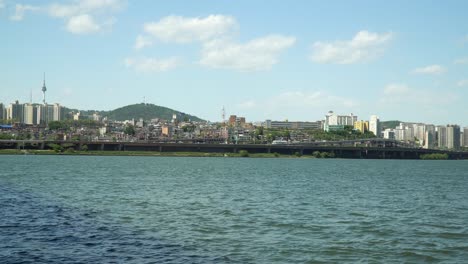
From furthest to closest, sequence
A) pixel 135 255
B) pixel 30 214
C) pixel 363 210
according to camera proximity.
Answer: pixel 363 210 < pixel 30 214 < pixel 135 255

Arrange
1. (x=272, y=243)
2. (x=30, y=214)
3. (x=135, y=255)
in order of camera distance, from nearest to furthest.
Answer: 1. (x=135, y=255)
2. (x=272, y=243)
3. (x=30, y=214)

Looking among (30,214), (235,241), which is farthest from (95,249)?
(30,214)

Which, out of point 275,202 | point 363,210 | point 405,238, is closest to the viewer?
point 405,238

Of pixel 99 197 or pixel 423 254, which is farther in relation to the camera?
pixel 99 197

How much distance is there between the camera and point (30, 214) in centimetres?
3562

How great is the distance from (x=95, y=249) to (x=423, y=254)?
1394 centimetres

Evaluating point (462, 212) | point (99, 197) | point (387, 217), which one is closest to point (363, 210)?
point (387, 217)

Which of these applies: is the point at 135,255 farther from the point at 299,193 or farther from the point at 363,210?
the point at 299,193

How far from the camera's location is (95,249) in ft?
80.5

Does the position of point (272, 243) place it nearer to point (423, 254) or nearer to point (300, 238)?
point (300, 238)

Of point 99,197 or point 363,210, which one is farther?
point 99,197

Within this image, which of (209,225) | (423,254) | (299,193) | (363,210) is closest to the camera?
(423,254)

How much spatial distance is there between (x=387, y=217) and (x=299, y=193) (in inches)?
761

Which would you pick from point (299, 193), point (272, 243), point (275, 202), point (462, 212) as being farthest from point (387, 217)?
point (299, 193)
